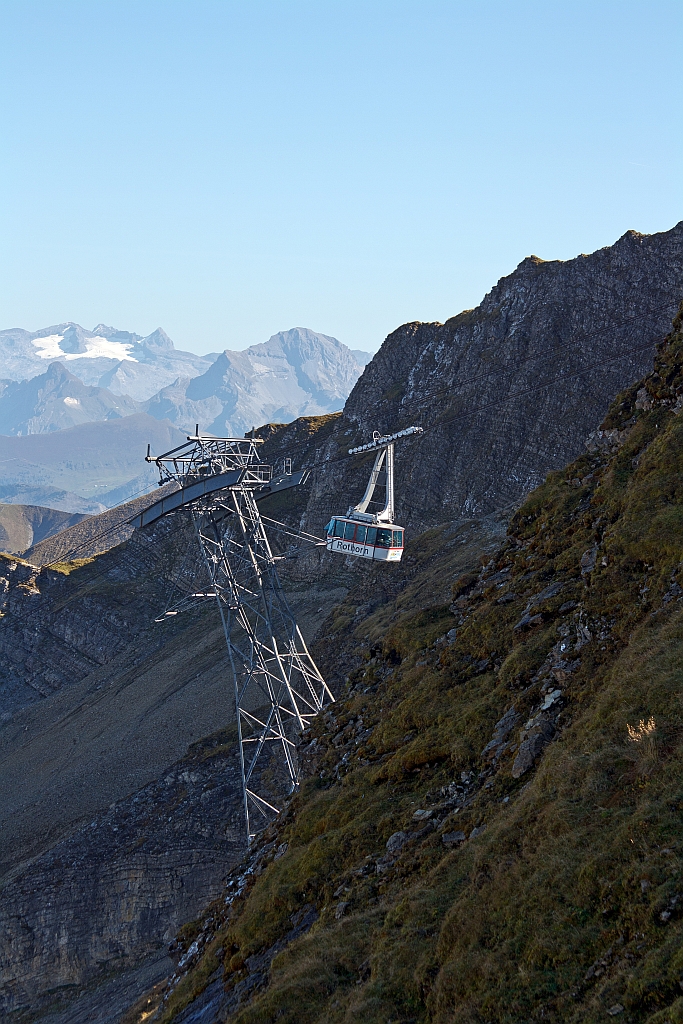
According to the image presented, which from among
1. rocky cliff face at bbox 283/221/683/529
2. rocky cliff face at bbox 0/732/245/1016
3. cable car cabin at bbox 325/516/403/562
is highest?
rocky cliff face at bbox 283/221/683/529

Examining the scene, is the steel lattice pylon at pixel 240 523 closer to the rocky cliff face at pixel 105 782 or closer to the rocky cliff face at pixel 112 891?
the rocky cliff face at pixel 112 891

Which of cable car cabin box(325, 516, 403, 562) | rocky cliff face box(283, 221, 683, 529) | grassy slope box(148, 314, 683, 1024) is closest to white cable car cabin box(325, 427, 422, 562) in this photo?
cable car cabin box(325, 516, 403, 562)

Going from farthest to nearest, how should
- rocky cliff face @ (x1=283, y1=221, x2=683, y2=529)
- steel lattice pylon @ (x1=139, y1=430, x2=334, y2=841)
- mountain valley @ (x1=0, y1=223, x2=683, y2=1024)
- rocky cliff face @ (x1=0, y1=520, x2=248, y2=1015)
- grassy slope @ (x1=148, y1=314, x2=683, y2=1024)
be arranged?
rocky cliff face @ (x1=283, y1=221, x2=683, y2=529) → rocky cliff face @ (x1=0, y1=520, x2=248, y2=1015) → steel lattice pylon @ (x1=139, y1=430, x2=334, y2=841) → mountain valley @ (x1=0, y1=223, x2=683, y2=1024) → grassy slope @ (x1=148, y1=314, x2=683, y2=1024)

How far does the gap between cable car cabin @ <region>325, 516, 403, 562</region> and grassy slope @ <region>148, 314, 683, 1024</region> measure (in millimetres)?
23363

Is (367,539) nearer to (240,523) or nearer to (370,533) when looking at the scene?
(370,533)

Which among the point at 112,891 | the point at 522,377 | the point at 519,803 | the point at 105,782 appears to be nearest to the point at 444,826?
the point at 519,803

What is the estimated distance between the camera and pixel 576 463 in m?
A: 36.4

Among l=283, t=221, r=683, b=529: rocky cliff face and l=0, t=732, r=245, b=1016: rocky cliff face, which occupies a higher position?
l=283, t=221, r=683, b=529: rocky cliff face

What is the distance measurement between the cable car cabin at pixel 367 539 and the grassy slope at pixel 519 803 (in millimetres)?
23363

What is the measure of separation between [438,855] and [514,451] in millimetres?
92451

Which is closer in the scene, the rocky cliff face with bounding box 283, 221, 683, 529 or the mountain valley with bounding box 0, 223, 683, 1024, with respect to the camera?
the mountain valley with bounding box 0, 223, 683, 1024

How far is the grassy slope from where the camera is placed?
13945mm

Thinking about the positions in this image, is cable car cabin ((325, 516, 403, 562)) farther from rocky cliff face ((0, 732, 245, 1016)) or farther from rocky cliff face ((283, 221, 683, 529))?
rocky cliff face ((283, 221, 683, 529))

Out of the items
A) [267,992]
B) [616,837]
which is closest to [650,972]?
[616,837]
